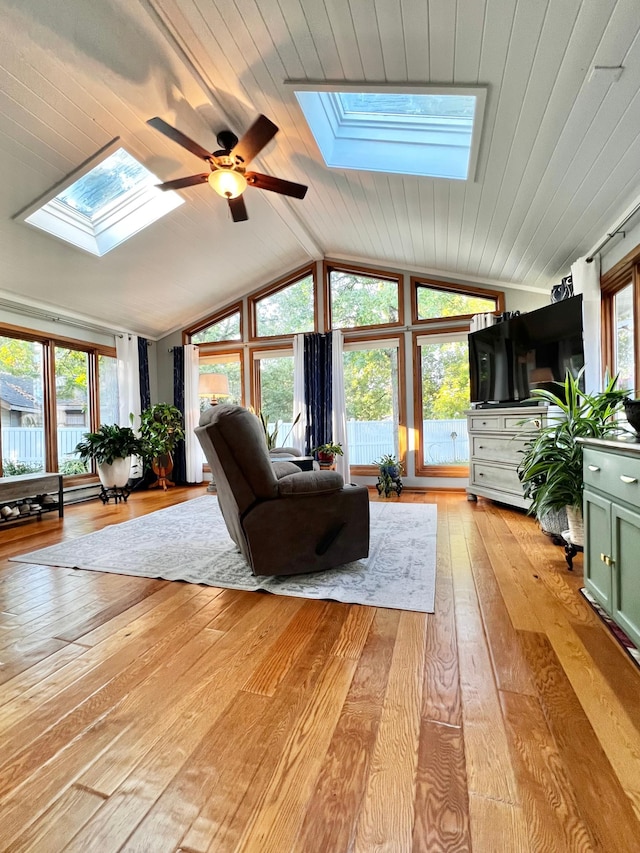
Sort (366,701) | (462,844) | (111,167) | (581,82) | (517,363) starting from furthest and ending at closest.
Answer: (517,363) < (111,167) < (581,82) < (366,701) < (462,844)

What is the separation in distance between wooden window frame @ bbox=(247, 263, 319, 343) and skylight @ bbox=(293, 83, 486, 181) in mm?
2608

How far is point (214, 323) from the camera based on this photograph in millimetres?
6285

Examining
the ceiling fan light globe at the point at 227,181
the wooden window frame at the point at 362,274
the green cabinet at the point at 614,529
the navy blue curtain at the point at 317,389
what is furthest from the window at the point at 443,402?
the green cabinet at the point at 614,529

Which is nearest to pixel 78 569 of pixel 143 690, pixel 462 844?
pixel 143 690

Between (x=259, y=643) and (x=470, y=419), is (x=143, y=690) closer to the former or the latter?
(x=259, y=643)

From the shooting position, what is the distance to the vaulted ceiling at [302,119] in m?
1.82

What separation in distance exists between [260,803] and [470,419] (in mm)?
4076

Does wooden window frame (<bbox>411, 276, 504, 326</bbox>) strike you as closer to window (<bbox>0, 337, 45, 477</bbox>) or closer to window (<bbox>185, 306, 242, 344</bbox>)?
window (<bbox>185, 306, 242, 344</bbox>)

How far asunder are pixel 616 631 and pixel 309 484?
60.2 inches

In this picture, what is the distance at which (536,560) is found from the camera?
2527mm

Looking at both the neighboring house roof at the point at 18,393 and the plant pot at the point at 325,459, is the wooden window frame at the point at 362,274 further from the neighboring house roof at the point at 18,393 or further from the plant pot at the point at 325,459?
the neighboring house roof at the point at 18,393

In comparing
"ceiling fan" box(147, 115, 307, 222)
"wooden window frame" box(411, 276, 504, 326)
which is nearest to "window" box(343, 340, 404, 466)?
"wooden window frame" box(411, 276, 504, 326)

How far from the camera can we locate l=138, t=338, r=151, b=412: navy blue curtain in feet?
19.6

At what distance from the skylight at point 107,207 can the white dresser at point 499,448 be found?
12.4ft
